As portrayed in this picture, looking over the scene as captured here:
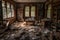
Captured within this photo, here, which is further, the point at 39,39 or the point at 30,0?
the point at 30,0

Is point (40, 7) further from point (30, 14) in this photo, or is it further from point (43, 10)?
point (30, 14)

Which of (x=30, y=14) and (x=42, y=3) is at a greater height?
(x=42, y=3)

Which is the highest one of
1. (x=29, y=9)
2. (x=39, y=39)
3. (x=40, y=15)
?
(x=29, y=9)

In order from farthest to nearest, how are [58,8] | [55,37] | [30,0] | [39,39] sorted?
1. [30,0]
2. [58,8]
3. [39,39]
4. [55,37]

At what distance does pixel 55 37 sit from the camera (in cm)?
363

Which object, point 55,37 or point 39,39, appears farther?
point 39,39

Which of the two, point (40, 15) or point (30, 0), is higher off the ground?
point (30, 0)

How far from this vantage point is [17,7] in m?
10.4

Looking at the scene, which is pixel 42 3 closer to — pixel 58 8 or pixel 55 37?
pixel 58 8

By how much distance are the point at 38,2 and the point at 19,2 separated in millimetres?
2156

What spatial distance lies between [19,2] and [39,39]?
7.04 m

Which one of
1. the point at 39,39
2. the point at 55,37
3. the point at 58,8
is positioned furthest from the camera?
the point at 58,8

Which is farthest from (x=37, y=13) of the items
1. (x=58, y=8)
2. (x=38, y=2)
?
(x=58, y=8)

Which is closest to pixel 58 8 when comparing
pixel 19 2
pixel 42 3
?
pixel 42 3
